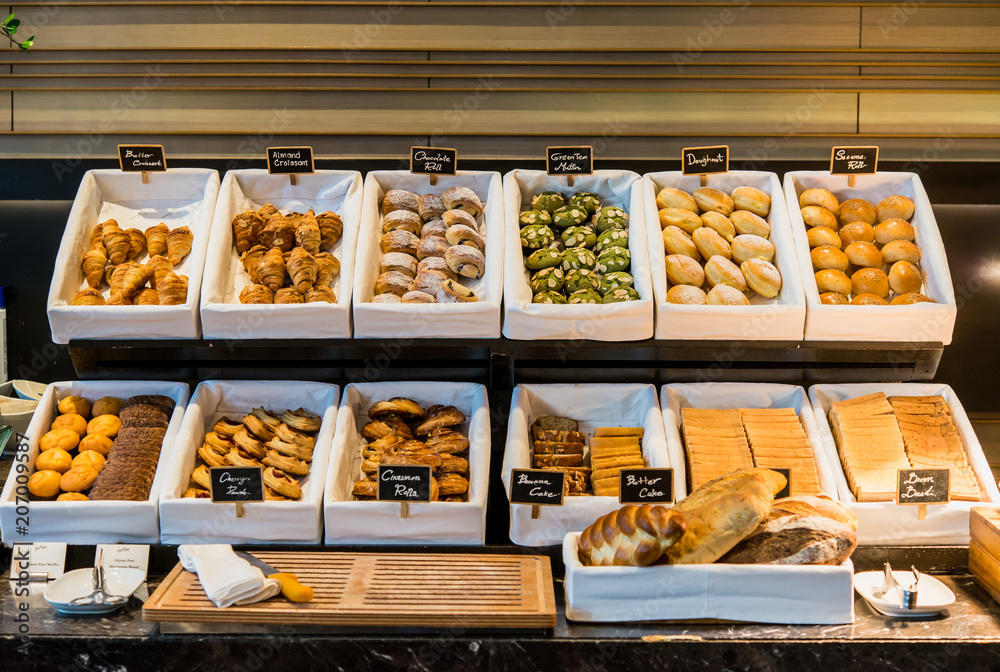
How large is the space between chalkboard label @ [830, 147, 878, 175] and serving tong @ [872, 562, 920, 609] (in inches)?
65.8

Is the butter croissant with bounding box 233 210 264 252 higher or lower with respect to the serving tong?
higher

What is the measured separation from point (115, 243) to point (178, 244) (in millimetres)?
240

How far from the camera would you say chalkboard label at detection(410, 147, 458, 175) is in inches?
133

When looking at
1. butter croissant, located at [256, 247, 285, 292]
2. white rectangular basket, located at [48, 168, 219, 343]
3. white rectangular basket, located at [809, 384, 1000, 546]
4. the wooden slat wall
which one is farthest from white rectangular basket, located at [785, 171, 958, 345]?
white rectangular basket, located at [48, 168, 219, 343]

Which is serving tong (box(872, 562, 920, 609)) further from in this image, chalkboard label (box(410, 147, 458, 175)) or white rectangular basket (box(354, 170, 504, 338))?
chalkboard label (box(410, 147, 458, 175))

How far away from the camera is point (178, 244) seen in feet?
10.7

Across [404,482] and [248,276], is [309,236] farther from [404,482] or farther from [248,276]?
[404,482]

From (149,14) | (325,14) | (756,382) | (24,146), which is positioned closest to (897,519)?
(756,382)

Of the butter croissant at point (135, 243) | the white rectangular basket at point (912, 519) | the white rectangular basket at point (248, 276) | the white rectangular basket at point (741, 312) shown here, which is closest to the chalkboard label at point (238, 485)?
the white rectangular basket at point (248, 276)

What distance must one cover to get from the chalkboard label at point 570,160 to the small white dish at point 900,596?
1.94 meters

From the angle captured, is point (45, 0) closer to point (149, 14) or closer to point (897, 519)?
point (149, 14)

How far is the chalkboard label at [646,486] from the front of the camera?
A: 266cm

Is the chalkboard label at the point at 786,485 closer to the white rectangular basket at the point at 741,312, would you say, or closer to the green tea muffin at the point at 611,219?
the white rectangular basket at the point at 741,312

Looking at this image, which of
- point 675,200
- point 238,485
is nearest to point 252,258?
point 238,485
